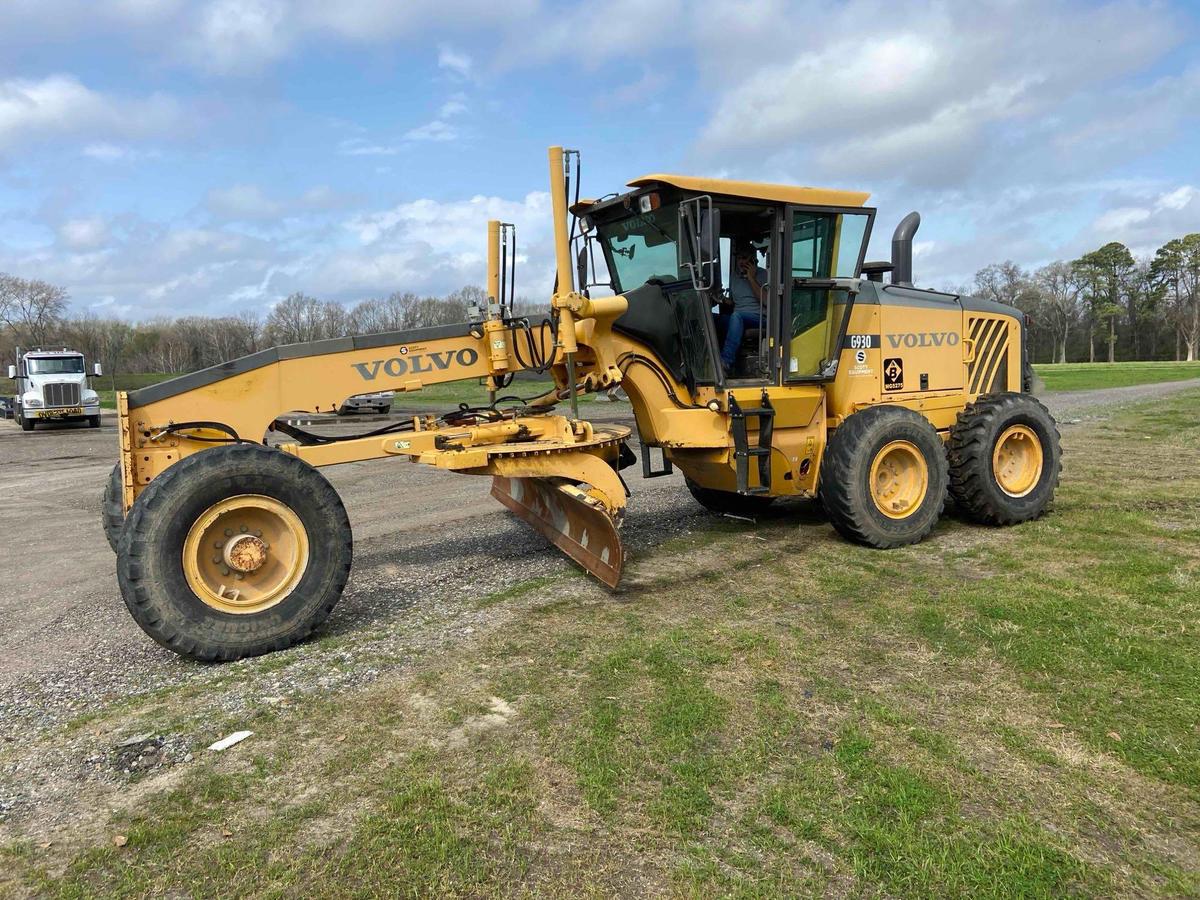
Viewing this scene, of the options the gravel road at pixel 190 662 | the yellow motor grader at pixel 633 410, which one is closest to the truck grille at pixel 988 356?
the yellow motor grader at pixel 633 410

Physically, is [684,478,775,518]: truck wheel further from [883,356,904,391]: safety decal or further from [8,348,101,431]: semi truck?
[8,348,101,431]: semi truck

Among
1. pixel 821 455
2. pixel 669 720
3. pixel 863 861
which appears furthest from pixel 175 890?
pixel 821 455

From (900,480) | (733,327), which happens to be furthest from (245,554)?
(900,480)

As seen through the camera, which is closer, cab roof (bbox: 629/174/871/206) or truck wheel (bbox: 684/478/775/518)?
cab roof (bbox: 629/174/871/206)

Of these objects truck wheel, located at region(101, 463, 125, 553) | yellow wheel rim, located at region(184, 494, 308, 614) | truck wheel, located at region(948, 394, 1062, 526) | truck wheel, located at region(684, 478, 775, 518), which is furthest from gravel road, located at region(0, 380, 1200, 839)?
truck wheel, located at region(948, 394, 1062, 526)

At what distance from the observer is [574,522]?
6492mm

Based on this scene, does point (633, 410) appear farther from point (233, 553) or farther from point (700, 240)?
point (233, 553)

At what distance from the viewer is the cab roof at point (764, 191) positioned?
6391 mm

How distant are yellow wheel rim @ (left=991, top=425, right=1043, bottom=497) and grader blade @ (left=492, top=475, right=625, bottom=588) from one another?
4011 mm

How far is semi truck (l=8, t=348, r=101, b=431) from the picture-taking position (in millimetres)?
27578

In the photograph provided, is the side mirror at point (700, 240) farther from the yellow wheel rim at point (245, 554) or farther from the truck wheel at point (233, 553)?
the yellow wheel rim at point (245, 554)

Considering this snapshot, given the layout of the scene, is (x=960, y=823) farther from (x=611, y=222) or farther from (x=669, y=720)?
(x=611, y=222)

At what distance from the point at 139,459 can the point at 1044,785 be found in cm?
521

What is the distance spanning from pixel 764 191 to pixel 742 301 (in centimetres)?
91
